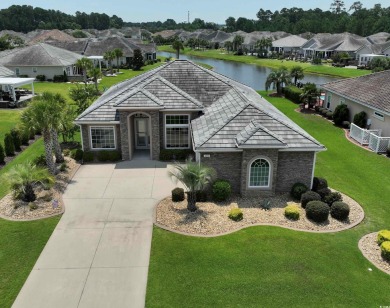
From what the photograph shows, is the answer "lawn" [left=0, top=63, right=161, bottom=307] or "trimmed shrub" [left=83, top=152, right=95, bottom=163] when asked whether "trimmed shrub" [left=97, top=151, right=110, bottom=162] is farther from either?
"lawn" [left=0, top=63, right=161, bottom=307]

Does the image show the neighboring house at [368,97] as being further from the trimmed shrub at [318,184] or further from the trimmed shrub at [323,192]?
the trimmed shrub at [323,192]

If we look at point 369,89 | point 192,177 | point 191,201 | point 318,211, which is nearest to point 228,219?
point 191,201

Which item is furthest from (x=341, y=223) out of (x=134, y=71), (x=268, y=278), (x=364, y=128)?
(x=134, y=71)

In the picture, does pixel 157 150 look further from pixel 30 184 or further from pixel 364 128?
pixel 364 128

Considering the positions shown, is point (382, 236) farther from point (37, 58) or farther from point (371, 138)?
point (37, 58)

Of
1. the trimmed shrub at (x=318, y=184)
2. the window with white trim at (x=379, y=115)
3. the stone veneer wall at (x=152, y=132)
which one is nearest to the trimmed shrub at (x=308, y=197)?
the trimmed shrub at (x=318, y=184)
